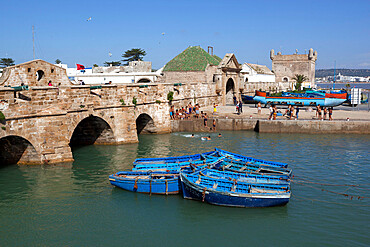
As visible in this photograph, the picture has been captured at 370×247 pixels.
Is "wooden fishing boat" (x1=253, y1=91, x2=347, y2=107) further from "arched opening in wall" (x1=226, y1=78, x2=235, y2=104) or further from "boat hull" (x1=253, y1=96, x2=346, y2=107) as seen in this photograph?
"arched opening in wall" (x1=226, y1=78, x2=235, y2=104)

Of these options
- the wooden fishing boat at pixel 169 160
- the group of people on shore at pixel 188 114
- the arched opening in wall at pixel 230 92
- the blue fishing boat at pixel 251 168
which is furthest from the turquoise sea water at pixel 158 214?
the arched opening in wall at pixel 230 92

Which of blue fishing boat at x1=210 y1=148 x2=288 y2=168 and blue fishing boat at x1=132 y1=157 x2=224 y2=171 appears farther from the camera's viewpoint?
blue fishing boat at x1=210 y1=148 x2=288 y2=168

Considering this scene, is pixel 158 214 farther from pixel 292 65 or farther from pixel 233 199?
pixel 292 65

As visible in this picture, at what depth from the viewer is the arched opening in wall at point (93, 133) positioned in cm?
2708

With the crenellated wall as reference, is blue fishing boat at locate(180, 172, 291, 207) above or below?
below

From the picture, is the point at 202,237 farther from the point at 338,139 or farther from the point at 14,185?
the point at 338,139

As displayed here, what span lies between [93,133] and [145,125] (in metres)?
5.97

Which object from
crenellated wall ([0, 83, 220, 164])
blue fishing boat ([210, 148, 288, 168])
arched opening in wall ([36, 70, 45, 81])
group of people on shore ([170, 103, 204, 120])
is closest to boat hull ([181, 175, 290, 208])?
blue fishing boat ([210, 148, 288, 168])

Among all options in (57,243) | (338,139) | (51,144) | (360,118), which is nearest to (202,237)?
(57,243)

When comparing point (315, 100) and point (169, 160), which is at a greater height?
point (315, 100)

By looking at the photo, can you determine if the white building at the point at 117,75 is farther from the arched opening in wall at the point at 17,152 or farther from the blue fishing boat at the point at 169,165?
the blue fishing boat at the point at 169,165

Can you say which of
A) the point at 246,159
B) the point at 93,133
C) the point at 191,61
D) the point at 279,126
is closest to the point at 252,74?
the point at 191,61

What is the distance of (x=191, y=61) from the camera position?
48.3 m

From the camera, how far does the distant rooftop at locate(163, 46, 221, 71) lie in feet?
155
